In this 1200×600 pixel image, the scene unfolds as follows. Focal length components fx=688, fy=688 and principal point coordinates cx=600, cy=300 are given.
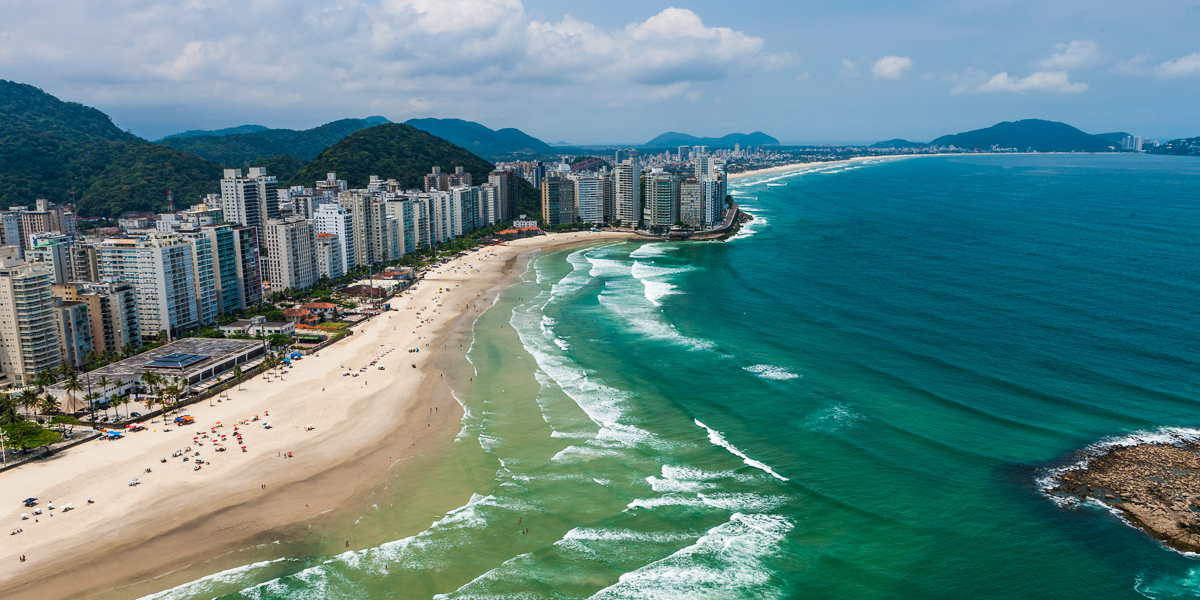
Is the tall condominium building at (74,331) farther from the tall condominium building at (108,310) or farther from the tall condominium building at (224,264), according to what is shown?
the tall condominium building at (224,264)

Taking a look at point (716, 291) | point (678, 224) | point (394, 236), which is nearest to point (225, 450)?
point (716, 291)

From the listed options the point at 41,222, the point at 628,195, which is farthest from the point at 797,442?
the point at 41,222

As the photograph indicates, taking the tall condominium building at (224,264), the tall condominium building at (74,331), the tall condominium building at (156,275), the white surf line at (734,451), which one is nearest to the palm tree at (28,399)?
the tall condominium building at (74,331)

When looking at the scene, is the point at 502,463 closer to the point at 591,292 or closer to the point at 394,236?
the point at 591,292

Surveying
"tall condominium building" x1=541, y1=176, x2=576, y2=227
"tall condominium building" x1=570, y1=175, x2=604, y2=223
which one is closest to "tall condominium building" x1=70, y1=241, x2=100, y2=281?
"tall condominium building" x1=541, y1=176, x2=576, y2=227

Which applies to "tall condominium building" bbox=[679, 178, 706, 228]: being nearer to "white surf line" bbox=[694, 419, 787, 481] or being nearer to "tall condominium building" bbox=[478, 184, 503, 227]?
"tall condominium building" bbox=[478, 184, 503, 227]
